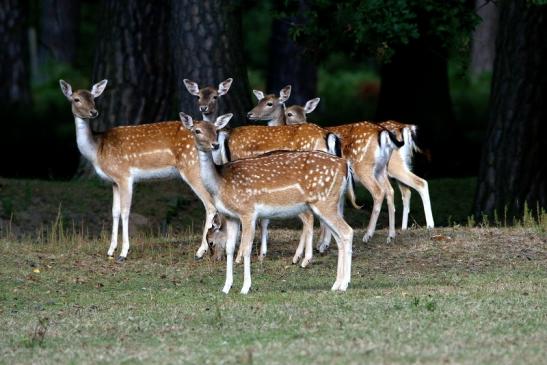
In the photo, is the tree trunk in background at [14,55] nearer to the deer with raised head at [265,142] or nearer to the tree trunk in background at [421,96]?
the tree trunk in background at [421,96]

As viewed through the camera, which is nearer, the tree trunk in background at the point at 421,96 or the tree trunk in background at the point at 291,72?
the tree trunk in background at the point at 421,96

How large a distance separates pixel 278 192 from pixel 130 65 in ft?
26.3

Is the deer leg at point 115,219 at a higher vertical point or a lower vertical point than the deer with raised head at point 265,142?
lower

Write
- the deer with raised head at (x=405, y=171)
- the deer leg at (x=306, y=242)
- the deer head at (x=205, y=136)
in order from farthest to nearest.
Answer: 1. the deer with raised head at (x=405, y=171)
2. the deer leg at (x=306, y=242)
3. the deer head at (x=205, y=136)

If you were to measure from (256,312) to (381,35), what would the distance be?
21.1 feet

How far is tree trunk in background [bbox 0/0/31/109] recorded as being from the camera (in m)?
24.2

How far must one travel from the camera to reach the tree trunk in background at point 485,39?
109 ft

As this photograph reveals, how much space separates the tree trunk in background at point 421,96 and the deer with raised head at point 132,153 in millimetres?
8417

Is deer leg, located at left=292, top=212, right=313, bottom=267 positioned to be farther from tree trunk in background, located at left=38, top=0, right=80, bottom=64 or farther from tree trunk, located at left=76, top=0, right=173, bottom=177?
tree trunk in background, located at left=38, top=0, right=80, bottom=64

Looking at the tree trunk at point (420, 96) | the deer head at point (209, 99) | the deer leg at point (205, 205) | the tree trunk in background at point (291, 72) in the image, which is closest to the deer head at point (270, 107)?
the deer head at point (209, 99)

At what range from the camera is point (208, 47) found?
1614 cm

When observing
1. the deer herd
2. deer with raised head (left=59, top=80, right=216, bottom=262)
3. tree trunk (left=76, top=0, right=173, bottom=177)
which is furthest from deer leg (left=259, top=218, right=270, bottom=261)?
tree trunk (left=76, top=0, right=173, bottom=177)

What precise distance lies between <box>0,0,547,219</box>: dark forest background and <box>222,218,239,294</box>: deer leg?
4755 millimetres

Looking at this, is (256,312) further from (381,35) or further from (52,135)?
(52,135)
